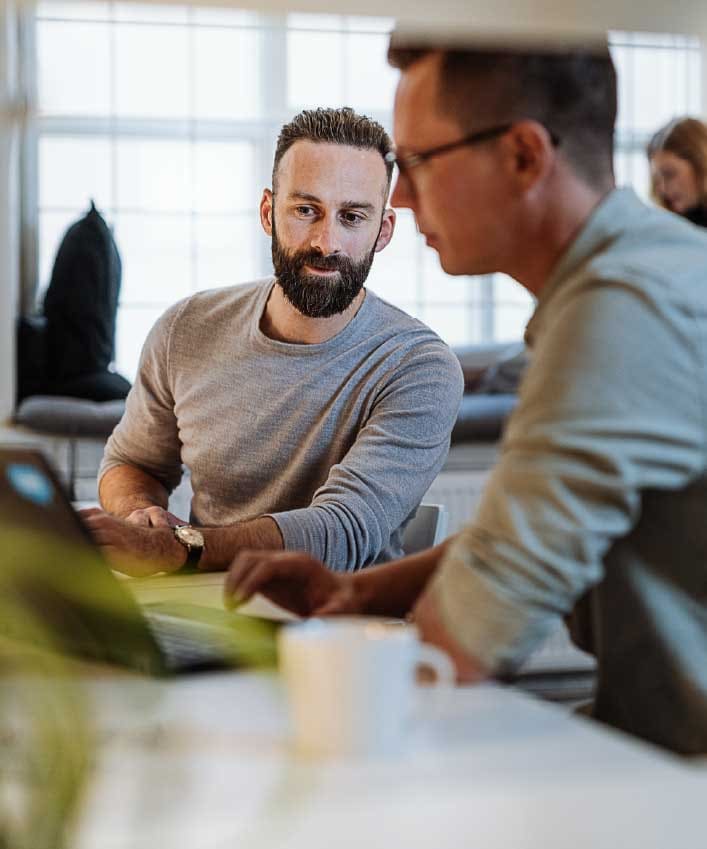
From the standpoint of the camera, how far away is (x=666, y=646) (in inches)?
39.7

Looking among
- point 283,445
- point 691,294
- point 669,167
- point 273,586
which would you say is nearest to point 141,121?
point 669,167

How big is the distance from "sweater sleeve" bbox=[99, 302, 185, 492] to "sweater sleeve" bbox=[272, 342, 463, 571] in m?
0.36

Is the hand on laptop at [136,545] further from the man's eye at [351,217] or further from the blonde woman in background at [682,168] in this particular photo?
the blonde woman in background at [682,168]

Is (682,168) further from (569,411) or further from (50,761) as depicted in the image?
(50,761)

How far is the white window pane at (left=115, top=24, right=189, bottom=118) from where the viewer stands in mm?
4465

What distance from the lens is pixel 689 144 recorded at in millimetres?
3059

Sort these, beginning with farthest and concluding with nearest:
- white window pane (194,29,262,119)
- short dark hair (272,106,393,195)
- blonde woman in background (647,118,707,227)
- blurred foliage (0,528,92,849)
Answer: white window pane (194,29,262,119) < blonde woman in background (647,118,707,227) < short dark hair (272,106,393,195) < blurred foliage (0,528,92,849)

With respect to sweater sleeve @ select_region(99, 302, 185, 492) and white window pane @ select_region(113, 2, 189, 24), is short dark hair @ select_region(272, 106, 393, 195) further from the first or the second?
white window pane @ select_region(113, 2, 189, 24)

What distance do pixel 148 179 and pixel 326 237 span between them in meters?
2.53

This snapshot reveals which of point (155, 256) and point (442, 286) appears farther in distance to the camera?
point (442, 286)

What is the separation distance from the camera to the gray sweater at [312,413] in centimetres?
193

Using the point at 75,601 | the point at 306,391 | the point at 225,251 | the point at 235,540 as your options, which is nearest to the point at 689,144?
the point at 306,391

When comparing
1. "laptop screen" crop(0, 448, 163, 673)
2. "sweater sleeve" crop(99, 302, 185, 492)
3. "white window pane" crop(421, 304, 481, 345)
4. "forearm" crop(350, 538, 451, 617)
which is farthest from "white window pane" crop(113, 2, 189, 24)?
"laptop screen" crop(0, 448, 163, 673)

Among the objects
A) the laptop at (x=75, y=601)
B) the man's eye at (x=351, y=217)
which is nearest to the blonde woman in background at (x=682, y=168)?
the man's eye at (x=351, y=217)
